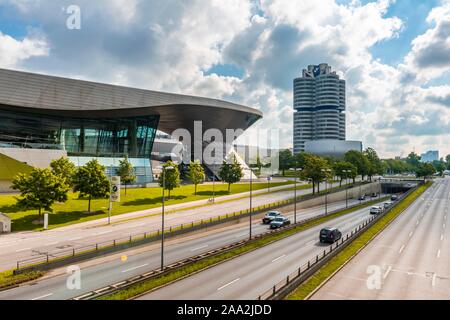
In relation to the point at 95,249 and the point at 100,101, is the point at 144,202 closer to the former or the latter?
the point at 95,249

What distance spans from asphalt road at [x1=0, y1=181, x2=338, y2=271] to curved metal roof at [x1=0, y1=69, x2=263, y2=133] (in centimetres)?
3293

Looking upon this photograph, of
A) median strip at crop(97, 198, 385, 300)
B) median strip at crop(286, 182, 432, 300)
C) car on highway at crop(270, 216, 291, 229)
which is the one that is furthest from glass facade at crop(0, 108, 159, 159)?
median strip at crop(286, 182, 432, 300)

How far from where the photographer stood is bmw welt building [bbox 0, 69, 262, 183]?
62.6 metres

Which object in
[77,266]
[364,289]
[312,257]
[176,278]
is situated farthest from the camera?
[312,257]

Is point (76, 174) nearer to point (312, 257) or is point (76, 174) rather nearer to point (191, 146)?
point (312, 257)

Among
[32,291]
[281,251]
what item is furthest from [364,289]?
[32,291]

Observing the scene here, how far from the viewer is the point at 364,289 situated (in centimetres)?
2017

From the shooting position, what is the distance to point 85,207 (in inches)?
1975

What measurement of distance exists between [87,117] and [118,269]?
62.5m

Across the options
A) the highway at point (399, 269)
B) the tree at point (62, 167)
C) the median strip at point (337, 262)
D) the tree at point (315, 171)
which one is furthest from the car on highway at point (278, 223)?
the tree at point (315, 171)

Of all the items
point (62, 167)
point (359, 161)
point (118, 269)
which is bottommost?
point (118, 269)

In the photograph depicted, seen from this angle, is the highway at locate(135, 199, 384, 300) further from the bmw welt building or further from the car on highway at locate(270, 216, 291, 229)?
the bmw welt building

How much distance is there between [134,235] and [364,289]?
78.8 ft

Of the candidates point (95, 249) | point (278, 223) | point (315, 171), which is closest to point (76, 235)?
point (95, 249)
